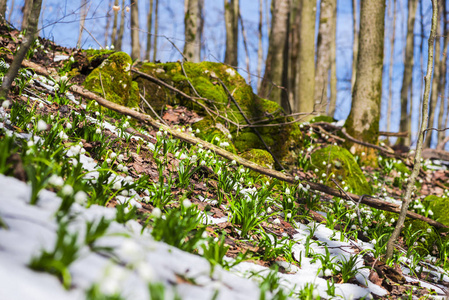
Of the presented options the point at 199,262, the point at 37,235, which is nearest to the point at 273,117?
the point at 199,262

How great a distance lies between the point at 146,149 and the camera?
373 centimetres

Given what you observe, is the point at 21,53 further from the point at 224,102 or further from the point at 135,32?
the point at 135,32

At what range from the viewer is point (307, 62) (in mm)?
8797

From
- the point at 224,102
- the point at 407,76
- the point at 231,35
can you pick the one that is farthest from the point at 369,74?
the point at 231,35

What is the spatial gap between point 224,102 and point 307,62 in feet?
15.0

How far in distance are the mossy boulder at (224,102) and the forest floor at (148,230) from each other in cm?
37

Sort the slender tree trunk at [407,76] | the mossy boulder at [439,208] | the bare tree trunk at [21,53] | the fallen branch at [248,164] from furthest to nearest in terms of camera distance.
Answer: the slender tree trunk at [407,76]
the mossy boulder at [439,208]
the fallen branch at [248,164]
the bare tree trunk at [21,53]

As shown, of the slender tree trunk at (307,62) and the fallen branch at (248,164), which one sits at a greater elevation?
the slender tree trunk at (307,62)

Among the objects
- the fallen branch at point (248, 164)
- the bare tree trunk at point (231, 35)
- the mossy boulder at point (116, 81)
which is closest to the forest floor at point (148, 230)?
the fallen branch at point (248, 164)

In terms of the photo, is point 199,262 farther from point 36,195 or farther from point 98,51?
point 98,51

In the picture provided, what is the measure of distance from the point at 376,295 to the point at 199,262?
1.63 meters

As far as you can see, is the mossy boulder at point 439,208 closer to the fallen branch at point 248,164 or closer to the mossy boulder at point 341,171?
the fallen branch at point 248,164

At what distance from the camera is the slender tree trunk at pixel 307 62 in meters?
8.60

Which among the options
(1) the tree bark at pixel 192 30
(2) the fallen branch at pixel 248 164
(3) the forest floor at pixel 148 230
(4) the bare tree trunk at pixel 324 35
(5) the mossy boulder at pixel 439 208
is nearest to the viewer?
(3) the forest floor at pixel 148 230
